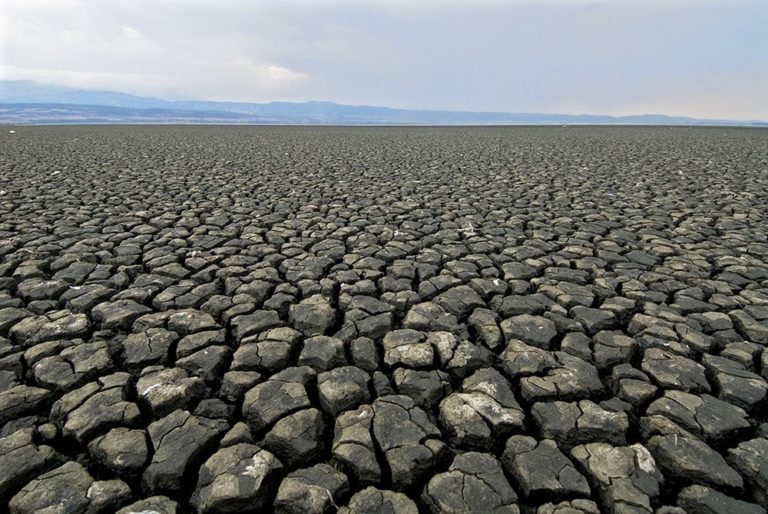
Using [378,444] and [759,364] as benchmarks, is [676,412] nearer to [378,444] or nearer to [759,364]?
[759,364]

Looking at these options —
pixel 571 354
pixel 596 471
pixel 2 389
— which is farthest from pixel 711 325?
pixel 2 389

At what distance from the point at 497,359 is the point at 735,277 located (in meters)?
2.21

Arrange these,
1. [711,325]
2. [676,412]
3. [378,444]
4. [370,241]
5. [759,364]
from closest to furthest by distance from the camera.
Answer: [378,444] → [676,412] → [759,364] → [711,325] → [370,241]

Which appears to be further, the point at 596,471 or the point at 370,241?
the point at 370,241

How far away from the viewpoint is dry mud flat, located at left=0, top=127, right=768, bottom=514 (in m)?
1.41

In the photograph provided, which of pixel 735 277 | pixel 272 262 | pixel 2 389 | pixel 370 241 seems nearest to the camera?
pixel 2 389

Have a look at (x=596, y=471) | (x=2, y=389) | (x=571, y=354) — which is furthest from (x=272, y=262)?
(x=596, y=471)

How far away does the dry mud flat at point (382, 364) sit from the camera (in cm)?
141

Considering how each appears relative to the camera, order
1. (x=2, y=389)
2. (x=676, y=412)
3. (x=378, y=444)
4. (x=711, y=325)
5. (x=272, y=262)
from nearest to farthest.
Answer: (x=378, y=444)
(x=676, y=412)
(x=2, y=389)
(x=711, y=325)
(x=272, y=262)

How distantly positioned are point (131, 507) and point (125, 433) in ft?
1.19

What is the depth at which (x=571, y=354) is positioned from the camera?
2.13 meters

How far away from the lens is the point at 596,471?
144cm

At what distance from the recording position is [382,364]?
2.07 m

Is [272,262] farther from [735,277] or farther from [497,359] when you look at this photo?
[735,277]
